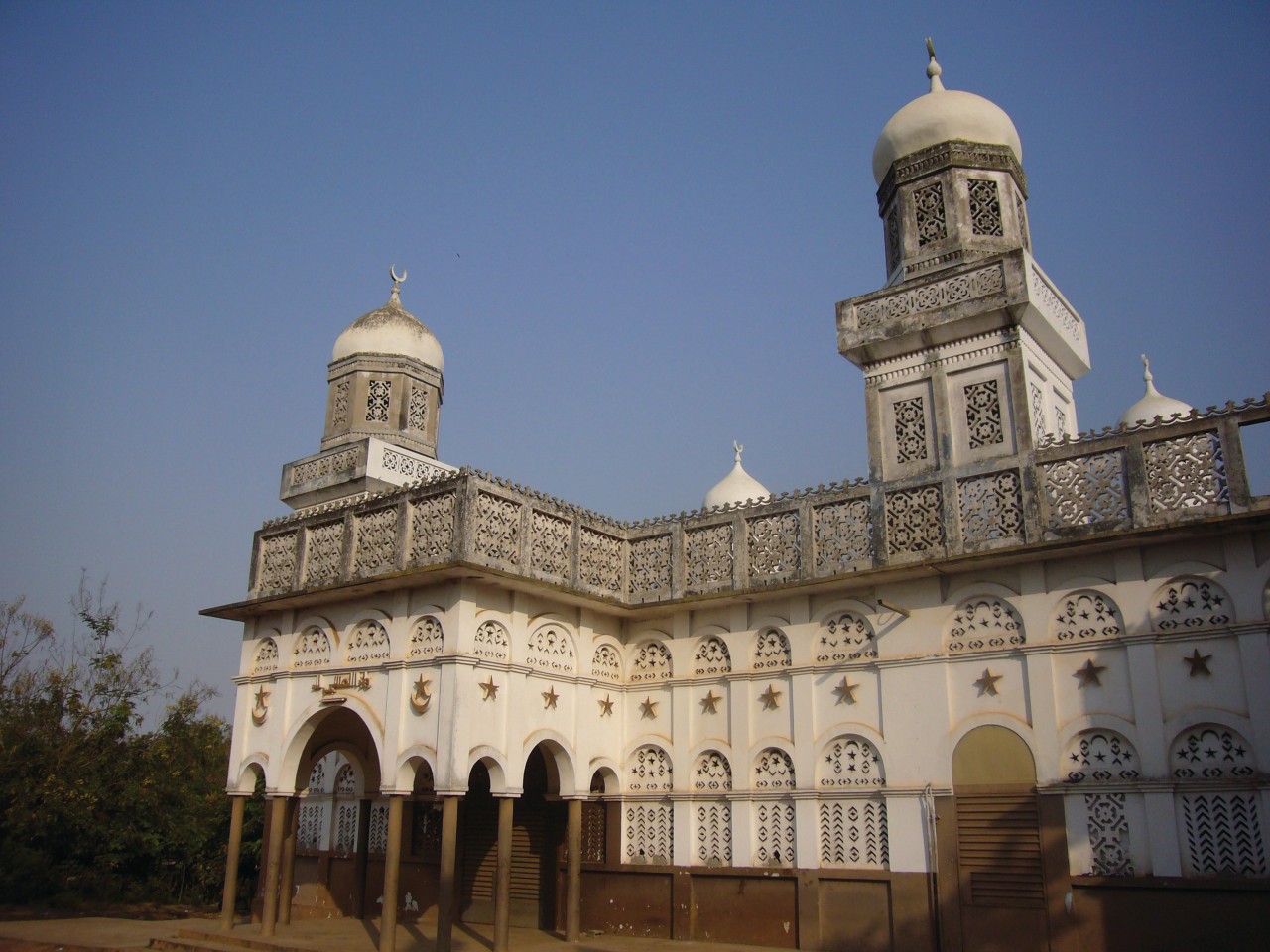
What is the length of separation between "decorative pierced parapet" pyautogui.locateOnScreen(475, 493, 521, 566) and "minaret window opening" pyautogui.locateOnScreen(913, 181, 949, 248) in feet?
24.0

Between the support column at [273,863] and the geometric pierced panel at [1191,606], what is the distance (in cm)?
Answer: 1227

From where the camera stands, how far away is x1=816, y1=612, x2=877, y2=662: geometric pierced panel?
45.9 feet

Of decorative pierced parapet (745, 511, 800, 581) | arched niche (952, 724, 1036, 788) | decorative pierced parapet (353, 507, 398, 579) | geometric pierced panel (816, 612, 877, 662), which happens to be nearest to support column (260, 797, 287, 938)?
decorative pierced parapet (353, 507, 398, 579)

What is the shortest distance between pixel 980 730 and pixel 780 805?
9.69 feet

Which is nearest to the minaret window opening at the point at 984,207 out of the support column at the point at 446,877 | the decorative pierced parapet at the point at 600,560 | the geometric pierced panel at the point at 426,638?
the decorative pierced parapet at the point at 600,560

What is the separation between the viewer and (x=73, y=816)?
19172 mm

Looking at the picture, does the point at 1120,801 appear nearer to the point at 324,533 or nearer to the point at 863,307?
the point at 863,307

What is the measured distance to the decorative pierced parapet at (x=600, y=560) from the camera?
1537 cm

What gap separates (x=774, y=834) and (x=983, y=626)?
3979 millimetres

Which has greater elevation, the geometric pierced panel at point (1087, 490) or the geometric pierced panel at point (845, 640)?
the geometric pierced panel at point (1087, 490)

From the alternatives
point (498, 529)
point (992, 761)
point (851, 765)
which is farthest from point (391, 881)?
point (992, 761)

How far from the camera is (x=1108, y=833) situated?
11641 millimetres

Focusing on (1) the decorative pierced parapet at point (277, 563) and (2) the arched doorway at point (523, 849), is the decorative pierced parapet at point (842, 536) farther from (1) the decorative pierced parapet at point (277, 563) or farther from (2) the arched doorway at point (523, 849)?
(1) the decorative pierced parapet at point (277, 563)

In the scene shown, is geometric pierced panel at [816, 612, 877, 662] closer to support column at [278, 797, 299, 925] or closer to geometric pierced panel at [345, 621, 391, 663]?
geometric pierced panel at [345, 621, 391, 663]
